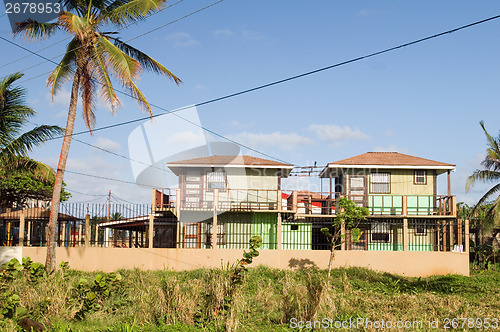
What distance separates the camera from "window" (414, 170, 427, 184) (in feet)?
91.7

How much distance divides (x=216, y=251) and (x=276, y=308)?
9.24 m

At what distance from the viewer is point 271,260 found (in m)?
22.6

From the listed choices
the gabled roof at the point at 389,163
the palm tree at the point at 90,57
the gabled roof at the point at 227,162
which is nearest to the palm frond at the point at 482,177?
the gabled roof at the point at 389,163

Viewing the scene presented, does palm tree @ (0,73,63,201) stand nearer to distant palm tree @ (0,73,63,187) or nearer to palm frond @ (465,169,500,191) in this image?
distant palm tree @ (0,73,63,187)

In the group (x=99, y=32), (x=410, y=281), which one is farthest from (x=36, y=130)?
(x=410, y=281)

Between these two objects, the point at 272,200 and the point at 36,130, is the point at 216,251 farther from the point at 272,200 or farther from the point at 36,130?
the point at 36,130

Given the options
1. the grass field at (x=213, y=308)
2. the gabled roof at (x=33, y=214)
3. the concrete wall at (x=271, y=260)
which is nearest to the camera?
the grass field at (x=213, y=308)

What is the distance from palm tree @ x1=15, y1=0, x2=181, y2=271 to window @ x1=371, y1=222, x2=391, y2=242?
13.8 meters

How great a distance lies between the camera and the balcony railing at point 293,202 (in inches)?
997

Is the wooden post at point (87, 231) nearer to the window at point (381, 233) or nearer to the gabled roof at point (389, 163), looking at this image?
the gabled roof at point (389, 163)

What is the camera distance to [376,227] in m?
27.7

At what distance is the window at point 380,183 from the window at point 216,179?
7.66m

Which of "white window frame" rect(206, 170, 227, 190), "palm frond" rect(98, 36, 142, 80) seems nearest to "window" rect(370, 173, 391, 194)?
"white window frame" rect(206, 170, 227, 190)

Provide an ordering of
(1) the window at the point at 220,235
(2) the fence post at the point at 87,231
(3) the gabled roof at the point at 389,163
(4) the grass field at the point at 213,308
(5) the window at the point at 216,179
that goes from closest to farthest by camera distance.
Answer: (4) the grass field at the point at 213,308 → (2) the fence post at the point at 87,231 → (1) the window at the point at 220,235 → (3) the gabled roof at the point at 389,163 → (5) the window at the point at 216,179
